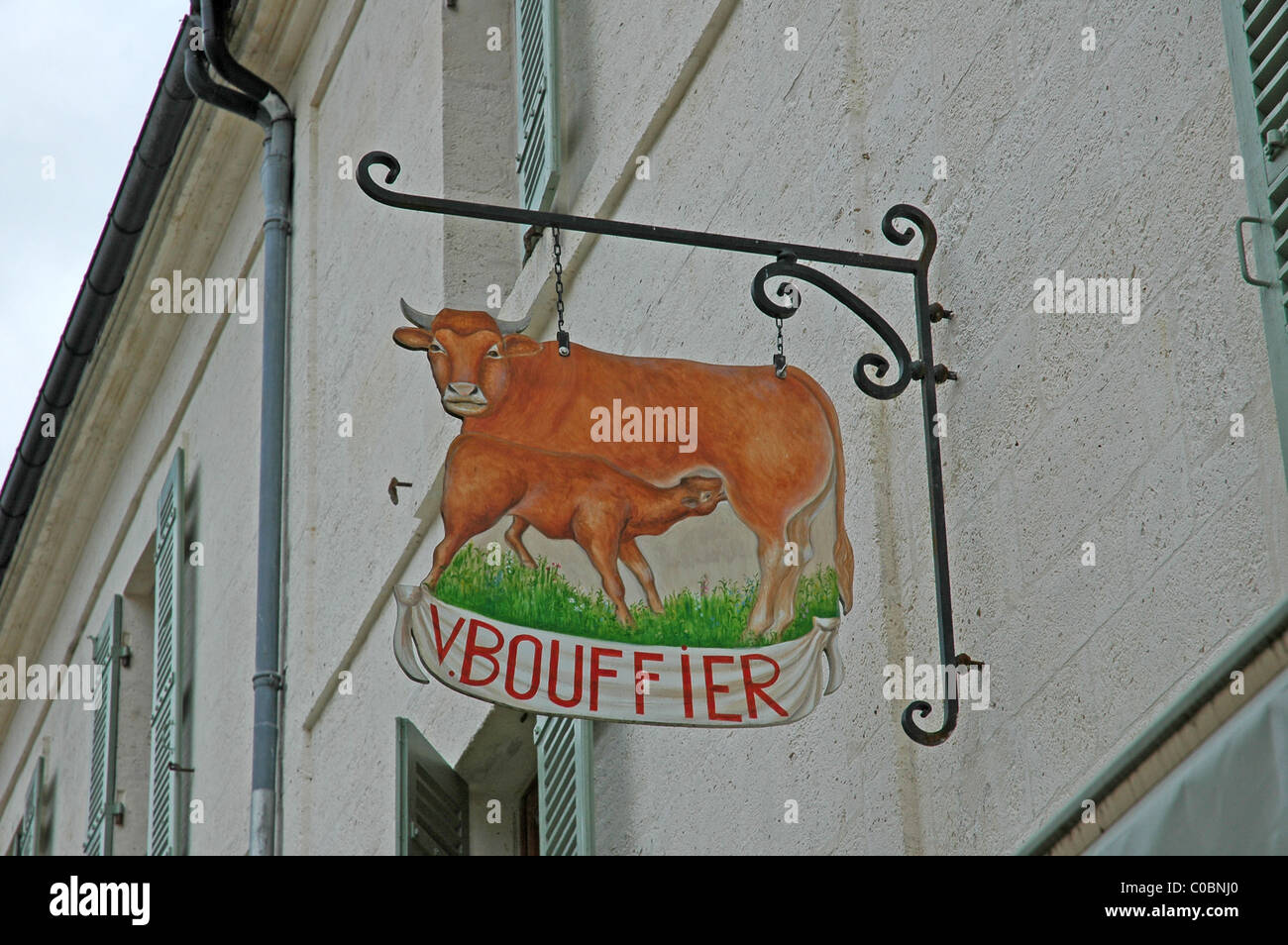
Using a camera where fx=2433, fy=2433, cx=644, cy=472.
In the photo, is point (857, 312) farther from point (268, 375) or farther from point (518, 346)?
point (268, 375)

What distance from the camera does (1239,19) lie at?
4410mm

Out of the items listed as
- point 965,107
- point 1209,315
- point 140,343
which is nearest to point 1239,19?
point 1209,315

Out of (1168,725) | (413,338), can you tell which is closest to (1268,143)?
(1168,725)

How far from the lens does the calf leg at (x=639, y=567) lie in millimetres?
4804

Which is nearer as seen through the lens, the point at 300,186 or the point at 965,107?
the point at 965,107

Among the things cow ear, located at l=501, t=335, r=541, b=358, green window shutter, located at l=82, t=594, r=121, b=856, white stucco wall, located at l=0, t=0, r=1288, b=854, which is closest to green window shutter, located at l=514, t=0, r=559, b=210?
white stucco wall, located at l=0, t=0, r=1288, b=854

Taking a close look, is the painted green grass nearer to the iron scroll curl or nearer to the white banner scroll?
the white banner scroll

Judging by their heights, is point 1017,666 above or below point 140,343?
below

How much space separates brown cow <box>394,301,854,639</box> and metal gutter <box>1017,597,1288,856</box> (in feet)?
2.47

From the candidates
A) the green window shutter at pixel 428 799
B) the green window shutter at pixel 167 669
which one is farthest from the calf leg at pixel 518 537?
the green window shutter at pixel 167 669

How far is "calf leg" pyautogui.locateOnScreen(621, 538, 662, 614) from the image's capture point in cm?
480
